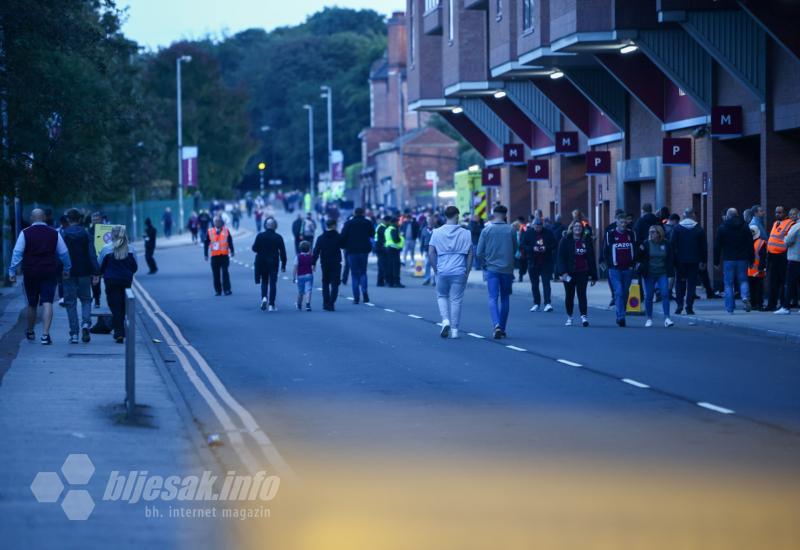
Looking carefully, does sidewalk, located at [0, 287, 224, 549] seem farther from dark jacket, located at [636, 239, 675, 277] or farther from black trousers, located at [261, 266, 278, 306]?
black trousers, located at [261, 266, 278, 306]

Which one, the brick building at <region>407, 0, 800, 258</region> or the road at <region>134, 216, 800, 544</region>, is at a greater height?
the brick building at <region>407, 0, 800, 258</region>

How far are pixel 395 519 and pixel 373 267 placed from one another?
44.2m

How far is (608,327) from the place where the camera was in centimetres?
2467

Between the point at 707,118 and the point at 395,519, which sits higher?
the point at 707,118

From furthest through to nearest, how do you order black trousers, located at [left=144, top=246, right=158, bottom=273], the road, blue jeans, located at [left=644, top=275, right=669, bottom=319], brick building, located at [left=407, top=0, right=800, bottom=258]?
black trousers, located at [left=144, top=246, right=158, bottom=273] → brick building, located at [left=407, top=0, right=800, bottom=258] → blue jeans, located at [left=644, top=275, right=669, bottom=319] → the road

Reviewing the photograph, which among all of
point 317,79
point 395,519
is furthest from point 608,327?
point 317,79

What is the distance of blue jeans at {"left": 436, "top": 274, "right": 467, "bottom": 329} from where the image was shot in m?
22.0

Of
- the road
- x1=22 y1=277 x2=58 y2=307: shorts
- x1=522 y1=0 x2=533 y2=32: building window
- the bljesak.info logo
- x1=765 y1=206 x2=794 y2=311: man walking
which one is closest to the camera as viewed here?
the bljesak.info logo

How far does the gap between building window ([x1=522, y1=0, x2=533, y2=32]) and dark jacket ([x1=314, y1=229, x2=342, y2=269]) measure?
11976 mm

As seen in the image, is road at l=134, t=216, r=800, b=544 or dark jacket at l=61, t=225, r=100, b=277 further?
dark jacket at l=61, t=225, r=100, b=277

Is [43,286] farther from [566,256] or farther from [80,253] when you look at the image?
[566,256]

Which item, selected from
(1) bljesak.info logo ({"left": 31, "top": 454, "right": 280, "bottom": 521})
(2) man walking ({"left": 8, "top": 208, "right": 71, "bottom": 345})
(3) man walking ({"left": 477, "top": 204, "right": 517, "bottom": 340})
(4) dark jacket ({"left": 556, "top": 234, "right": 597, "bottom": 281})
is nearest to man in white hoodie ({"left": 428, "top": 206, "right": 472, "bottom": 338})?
(3) man walking ({"left": 477, "top": 204, "right": 517, "bottom": 340})

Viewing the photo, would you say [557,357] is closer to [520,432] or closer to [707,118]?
[520,432]

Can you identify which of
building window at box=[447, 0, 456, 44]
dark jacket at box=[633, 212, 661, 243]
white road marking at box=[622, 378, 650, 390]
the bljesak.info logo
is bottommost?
white road marking at box=[622, 378, 650, 390]
